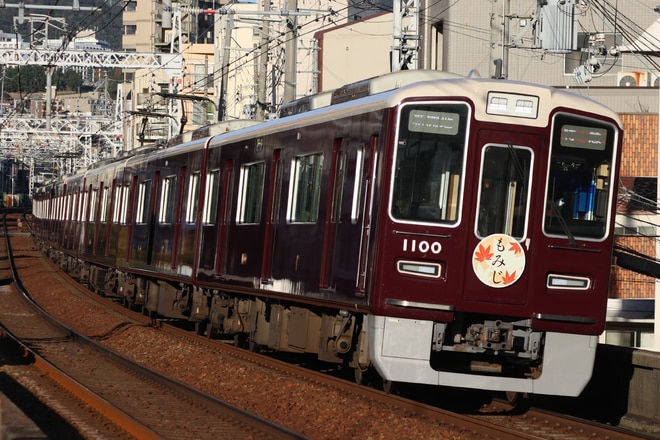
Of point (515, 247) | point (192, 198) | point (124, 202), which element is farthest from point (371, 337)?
point (124, 202)

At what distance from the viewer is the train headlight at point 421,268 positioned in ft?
32.9

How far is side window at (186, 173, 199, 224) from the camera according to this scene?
17.4 m

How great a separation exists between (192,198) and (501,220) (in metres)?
8.22

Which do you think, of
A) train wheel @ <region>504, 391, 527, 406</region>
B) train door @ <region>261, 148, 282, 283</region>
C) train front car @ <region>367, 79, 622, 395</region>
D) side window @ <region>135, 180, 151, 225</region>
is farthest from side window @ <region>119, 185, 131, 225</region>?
train front car @ <region>367, 79, 622, 395</region>

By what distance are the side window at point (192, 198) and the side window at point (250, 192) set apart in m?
2.48

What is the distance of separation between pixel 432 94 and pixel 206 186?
281 inches

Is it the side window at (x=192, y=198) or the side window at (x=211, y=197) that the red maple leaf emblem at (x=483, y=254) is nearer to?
the side window at (x=211, y=197)

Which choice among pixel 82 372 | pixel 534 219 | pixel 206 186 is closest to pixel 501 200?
pixel 534 219

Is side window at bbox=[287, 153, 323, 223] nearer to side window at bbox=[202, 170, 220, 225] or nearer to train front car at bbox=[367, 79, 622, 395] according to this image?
train front car at bbox=[367, 79, 622, 395]

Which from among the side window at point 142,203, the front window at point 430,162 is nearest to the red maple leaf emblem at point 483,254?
the front window at point 430,162

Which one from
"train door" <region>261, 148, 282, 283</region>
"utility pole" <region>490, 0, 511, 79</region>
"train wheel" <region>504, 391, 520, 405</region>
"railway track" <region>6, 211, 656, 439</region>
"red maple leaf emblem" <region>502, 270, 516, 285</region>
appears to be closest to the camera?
"railway track" <region>6, 211, 656, 439</region>

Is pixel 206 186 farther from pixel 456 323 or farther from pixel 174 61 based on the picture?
pixel 174 61

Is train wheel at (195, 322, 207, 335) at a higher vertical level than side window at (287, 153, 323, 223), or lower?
lower

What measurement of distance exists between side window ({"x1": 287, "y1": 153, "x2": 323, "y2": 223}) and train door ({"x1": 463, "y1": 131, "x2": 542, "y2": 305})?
2237 millimetres
